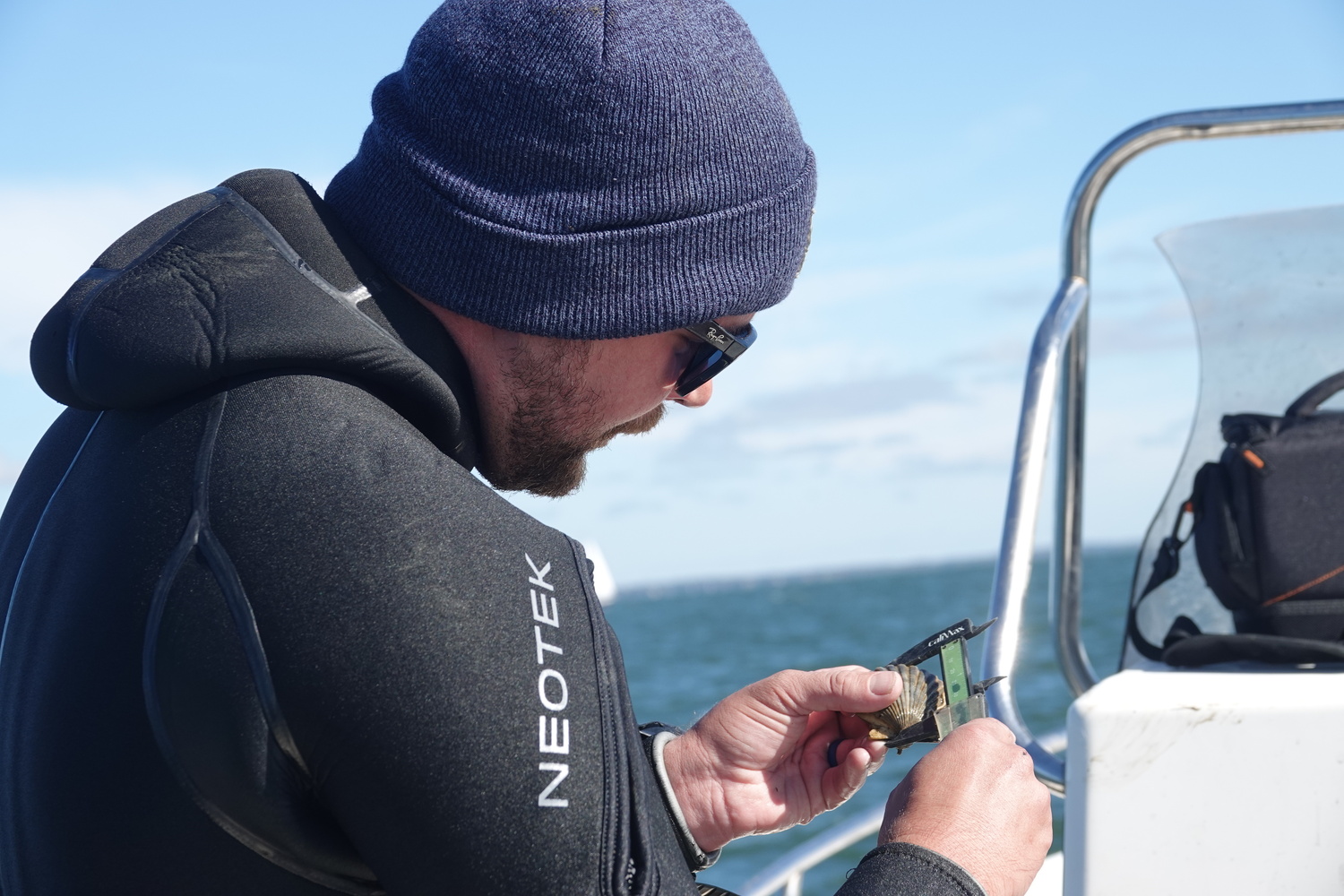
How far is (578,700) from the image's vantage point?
107 cm

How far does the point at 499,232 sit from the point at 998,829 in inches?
33.9

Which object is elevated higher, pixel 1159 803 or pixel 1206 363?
pixel 1206 363

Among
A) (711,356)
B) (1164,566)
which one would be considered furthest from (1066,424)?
(711,356)

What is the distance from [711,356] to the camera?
5.21 ft

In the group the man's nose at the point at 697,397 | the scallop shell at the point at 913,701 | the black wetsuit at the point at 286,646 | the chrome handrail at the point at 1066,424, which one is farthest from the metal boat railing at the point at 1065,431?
the black wetsuit at the point at 286,646

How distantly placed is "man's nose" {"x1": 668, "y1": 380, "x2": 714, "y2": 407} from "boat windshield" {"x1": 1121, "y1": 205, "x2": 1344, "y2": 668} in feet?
3.27

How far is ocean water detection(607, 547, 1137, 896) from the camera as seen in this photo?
34.0 ft

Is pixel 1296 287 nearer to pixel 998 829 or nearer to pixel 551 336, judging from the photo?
pixel 998 829

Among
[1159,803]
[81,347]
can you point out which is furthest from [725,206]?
[1159,803]

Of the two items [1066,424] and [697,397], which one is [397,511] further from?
[1066,424]

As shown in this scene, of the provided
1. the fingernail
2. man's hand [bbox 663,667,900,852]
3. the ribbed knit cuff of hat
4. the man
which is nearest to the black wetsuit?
the man

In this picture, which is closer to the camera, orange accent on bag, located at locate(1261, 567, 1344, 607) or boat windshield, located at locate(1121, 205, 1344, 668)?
orange accent on bag, located at locate(1261, 567, 1344, 607)

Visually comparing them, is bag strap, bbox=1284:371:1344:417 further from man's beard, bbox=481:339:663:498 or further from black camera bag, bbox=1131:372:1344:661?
man's beard, bbox=481:339:663:498

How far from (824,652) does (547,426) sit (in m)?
25.9
